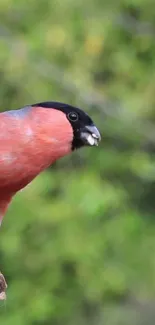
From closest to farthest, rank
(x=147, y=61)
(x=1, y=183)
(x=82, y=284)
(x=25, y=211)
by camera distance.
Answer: (x=1, y=183) < (x=25, y=211) < (x=82, y=284) < (x=147, y=61)

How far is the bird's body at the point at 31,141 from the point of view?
3.49 metres

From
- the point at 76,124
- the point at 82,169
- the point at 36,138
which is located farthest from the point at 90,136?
the point at 82,169

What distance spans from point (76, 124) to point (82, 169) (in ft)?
13.1

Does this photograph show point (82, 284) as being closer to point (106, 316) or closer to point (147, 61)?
point (106, 316)

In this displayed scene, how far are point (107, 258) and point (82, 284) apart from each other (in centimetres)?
29

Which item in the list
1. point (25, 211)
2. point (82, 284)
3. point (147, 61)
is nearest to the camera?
point (25, 211)

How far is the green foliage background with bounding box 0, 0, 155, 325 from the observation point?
702 centimetres

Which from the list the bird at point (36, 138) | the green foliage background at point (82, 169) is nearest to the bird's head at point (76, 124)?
the bird at point (36, 138)

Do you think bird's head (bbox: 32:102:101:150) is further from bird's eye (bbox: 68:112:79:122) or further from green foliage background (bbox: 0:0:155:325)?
green foliage background (bbox: 0:0:155:325)

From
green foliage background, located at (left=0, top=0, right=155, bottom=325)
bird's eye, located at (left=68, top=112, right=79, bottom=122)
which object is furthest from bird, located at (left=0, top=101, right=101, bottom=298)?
green foliage background, located at (left=0, top=0, right=155, bottom=325)

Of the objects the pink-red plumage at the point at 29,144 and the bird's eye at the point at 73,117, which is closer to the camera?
the pink-red plumage at the point at 29,144

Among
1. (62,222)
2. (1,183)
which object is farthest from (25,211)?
(1,183)

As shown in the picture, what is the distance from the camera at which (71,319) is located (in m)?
7.87

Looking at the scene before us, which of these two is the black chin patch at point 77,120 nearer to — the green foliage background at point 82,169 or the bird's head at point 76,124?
the bird's head at point 76,124
